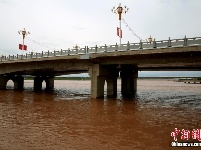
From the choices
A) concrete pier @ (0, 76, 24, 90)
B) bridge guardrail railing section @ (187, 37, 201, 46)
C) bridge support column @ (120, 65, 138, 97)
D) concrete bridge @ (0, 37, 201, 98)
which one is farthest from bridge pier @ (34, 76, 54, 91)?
bridge guardrail railing section @ (187, 37, 201, 46)

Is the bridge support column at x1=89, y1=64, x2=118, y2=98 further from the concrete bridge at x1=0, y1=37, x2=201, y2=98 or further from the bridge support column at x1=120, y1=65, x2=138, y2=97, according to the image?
the bridge support column at x1=120, y1=65, x2=138, y2=97

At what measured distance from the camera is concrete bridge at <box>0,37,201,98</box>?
1001 inches

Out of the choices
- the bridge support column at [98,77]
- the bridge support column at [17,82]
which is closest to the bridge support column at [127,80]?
the bridge support column at [98,77]

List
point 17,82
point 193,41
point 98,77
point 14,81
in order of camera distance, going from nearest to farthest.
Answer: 1. point 193,41
2. point 98,77
3. point 17,82
4. point 14,81

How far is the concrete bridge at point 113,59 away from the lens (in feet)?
83.4

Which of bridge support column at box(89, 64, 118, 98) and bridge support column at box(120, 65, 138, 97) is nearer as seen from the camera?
bridge support column at box(89, 64, 118, 98)

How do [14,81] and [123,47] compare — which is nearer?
[123,47]

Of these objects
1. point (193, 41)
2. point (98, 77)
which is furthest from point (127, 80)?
point (193, 41)

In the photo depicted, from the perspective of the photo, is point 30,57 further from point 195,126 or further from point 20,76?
point 195,126

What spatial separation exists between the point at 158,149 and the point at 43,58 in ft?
107

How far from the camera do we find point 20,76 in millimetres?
62000

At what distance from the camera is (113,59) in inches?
1276

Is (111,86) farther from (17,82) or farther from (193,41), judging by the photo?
(17,82)

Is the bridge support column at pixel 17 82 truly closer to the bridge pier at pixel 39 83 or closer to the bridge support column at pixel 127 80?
the bridge pier at pixel 39 83
